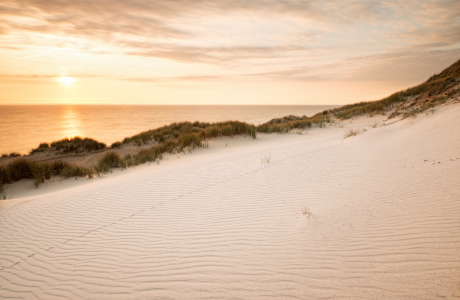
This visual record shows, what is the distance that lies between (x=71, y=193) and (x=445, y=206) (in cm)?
751

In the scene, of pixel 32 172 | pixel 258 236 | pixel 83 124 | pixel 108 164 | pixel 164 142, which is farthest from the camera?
pixel 83 124

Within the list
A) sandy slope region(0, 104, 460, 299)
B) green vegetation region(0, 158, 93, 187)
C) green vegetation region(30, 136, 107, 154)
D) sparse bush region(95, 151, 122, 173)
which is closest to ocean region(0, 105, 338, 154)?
green vegetation region(30, 136, 107, 154)

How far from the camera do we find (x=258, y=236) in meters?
2.96

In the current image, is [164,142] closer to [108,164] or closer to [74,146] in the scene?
[108,164]

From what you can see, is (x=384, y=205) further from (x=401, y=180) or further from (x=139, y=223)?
(x=139, y=223)

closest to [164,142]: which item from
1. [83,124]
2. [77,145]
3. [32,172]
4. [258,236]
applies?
[32,172]

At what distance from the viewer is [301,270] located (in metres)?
2.26

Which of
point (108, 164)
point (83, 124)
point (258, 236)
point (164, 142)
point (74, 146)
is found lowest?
point (258, 236)

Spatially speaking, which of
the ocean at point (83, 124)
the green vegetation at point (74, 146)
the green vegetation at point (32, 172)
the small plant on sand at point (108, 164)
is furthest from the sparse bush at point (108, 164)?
the ocean at point (83, 124)

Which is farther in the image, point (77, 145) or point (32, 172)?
point (77, 145)

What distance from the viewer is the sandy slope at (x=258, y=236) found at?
214cm

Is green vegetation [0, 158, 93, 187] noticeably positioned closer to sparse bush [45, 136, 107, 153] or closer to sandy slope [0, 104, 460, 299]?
sandy slope [0, 104, 460, 299]

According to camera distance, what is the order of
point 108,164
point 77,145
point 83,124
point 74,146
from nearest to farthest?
point 108,164, point 74,146, point 77,145, point 83,124

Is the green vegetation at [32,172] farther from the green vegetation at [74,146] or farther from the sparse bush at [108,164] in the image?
the green vegetation at [74,146]
